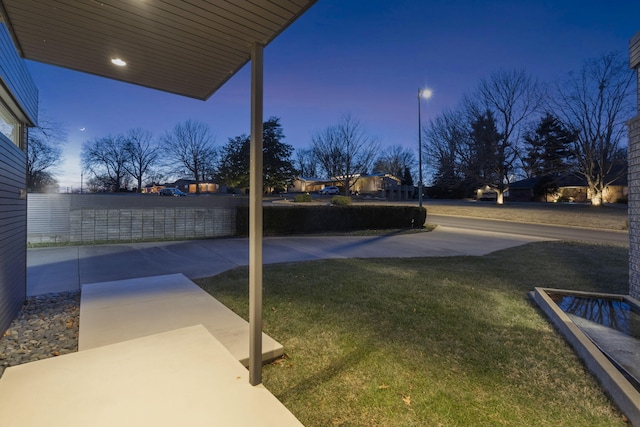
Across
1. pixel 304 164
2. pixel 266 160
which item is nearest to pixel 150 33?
pixel 266 160

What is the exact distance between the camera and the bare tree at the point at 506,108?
21.6 m

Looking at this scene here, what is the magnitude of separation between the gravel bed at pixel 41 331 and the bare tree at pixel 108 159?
30581 millimetres

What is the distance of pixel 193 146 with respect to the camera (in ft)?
92.2

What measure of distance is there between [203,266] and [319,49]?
35.1 feet

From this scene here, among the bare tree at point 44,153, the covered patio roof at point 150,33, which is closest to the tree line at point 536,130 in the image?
the covered patio roof at point 150,33

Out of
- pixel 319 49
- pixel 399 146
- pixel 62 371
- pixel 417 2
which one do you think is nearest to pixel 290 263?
pixel 62 371

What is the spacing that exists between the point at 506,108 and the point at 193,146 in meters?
26.4

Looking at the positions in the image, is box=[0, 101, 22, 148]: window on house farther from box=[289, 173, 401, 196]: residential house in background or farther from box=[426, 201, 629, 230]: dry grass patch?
box=[289, 173, 401, 196]: residential house in background

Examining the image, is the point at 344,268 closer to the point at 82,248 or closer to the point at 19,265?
the point at 19,265

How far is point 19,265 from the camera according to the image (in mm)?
3623

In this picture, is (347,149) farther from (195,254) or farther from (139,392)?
(139,392)

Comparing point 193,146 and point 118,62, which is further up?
point 193,146

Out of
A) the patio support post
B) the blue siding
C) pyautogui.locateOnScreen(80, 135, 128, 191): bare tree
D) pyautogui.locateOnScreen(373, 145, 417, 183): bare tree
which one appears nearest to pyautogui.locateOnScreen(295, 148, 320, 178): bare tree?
pyautogui.locateOnScreen(373, 145, 417, 183): bare tree

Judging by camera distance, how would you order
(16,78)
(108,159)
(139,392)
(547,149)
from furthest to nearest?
(108,159) < (547,149) < (16,78) < (139,392)
